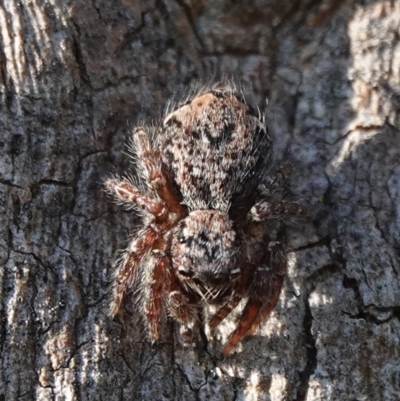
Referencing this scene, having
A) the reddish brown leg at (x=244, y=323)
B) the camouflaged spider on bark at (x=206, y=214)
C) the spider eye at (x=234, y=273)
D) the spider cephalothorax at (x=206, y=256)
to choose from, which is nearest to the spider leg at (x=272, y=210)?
the camouflaged spider on bark at (x=206, y=214)

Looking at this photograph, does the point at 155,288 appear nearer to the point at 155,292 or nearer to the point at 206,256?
the point at 155,292

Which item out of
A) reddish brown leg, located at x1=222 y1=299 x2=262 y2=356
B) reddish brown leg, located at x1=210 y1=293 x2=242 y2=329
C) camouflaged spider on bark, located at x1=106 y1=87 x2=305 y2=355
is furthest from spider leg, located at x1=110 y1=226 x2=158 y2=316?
reddish brown leg, located at x1=222 y1=299 x2=262 y2=356

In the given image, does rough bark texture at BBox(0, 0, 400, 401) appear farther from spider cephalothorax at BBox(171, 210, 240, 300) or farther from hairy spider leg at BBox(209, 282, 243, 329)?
spider cephalothorax at BBox(171, 210, 240, 300)

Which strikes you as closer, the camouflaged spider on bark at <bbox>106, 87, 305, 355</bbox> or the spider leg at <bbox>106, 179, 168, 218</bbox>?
the camouflaged spider on bark at <bbox>106, 87, 305, 355</bbox>

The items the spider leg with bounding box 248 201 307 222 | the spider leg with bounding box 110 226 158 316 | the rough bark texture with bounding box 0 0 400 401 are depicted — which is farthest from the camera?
the spider leg with bounding box 248 201 307 222

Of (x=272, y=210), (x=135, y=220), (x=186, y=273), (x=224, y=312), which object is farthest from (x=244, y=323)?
(x=135, y=220)

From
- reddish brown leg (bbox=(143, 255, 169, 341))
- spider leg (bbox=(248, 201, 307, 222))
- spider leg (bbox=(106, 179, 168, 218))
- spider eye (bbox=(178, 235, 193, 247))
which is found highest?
spider leg (bbox=(106, 179, 168, 218))
